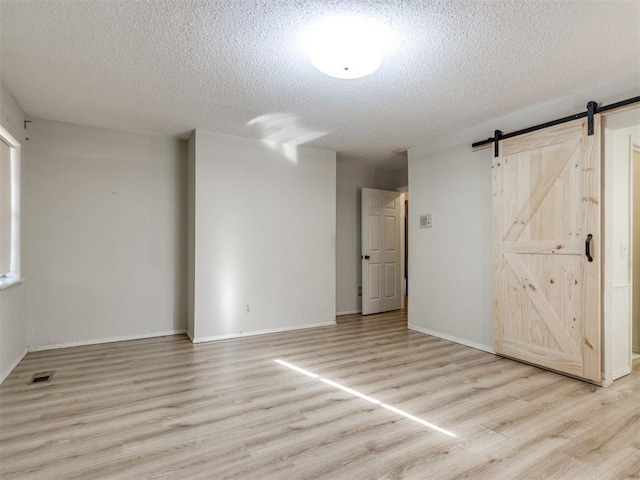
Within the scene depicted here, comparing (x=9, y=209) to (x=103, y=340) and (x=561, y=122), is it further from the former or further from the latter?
(x=561, y=122)

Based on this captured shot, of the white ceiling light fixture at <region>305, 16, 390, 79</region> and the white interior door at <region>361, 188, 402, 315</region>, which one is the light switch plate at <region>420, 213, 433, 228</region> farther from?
the white ceiling light fixture at <region>305, 16, 390, 79</region>

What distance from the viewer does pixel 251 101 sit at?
3.36 meters

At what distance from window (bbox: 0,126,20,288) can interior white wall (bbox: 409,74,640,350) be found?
4.58 m

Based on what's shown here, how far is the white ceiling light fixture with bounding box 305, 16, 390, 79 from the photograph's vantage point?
213 centimetres

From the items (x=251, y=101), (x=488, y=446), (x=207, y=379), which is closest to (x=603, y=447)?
(x=488, y=446)

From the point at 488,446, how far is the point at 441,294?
254 centimetres

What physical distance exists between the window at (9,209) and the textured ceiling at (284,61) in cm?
50

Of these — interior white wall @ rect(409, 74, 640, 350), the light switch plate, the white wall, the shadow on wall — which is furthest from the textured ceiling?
the light switch plate

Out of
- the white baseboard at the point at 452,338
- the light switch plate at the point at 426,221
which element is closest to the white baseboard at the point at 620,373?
the white baseboard at the point at 452,338

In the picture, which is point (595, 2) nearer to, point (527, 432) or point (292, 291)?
point (527, 432)

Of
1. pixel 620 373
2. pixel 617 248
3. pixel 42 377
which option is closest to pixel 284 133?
pixel 42 377

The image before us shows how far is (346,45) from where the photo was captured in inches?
88.7

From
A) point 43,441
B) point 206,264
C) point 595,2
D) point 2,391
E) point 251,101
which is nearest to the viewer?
point 595,2

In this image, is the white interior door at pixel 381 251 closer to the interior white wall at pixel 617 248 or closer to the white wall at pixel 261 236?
the white wall at pixel 261 236
